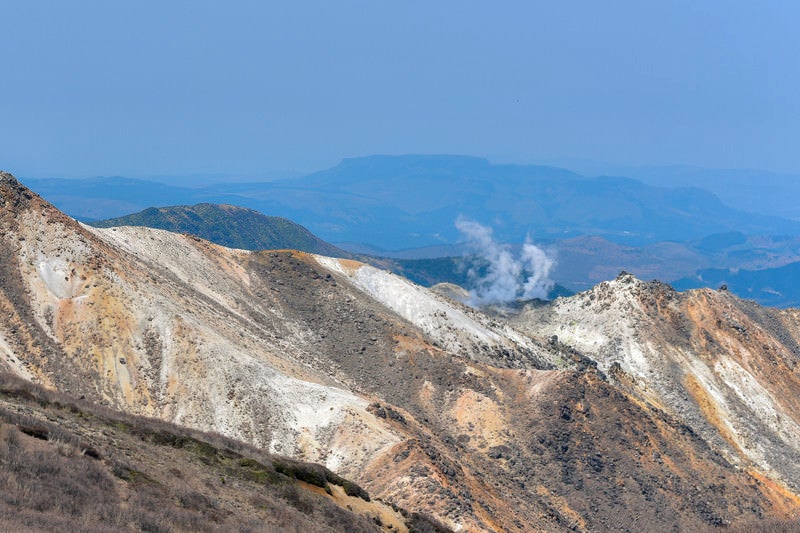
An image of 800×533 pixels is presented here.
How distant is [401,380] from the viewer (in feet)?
185

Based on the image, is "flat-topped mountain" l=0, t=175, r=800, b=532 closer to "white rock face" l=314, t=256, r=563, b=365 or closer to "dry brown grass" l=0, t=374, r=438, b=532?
"white rock face" l=314, t=256, r=563, b=365

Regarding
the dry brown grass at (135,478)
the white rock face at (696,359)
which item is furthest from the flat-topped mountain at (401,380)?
the dry brown grass at (135,478)

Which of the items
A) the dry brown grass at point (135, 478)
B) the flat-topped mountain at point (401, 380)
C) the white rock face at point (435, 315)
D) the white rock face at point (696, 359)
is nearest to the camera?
the dry brown grass at point (135, 478)

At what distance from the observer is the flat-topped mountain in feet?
136

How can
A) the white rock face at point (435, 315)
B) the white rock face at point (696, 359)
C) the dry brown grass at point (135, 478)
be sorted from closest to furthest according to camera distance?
the dry brown grass at point (135, 478), the white rock face at point (435, 315), the white rock face at point (696, 359)

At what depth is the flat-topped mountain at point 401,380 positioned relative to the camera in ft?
136

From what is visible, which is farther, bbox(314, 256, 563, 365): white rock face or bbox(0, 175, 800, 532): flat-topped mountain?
bbox(314, 256, 563, 365): white rock face

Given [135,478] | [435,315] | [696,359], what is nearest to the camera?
[135,478]

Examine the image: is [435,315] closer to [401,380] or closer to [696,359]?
[401,380]

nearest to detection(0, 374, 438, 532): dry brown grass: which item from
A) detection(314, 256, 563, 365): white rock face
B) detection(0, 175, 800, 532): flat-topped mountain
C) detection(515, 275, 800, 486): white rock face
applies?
detection(0, 175, 800, 532): flat-topped mountain

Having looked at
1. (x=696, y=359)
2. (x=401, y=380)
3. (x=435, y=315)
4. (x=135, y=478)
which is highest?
(x=135, y=478)

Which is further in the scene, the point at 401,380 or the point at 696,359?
the point at 696,359

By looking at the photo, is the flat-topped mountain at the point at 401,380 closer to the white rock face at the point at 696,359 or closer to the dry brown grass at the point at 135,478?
the white rock face at the point at 696,359

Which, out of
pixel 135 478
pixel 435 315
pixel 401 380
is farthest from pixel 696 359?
pixel 135 478
